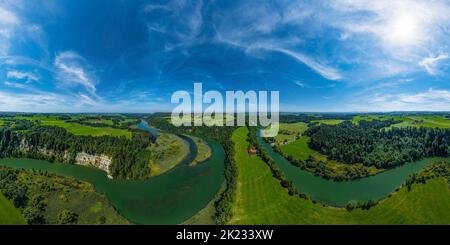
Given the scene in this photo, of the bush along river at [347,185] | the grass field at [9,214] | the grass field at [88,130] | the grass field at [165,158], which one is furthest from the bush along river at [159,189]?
the grass field at [88,130]

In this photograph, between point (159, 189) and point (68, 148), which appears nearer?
point (159, 189)

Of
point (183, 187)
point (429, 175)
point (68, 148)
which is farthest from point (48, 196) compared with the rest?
point (429, 175)

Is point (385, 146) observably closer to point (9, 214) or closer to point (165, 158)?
point (165, 158)

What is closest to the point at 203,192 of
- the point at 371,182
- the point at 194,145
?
the point at 371,182

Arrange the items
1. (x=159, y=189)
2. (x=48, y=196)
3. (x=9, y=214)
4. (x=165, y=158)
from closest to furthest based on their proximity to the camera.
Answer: (x=9, y=214) → (x=48, y=196) → (x=159, y=189) → (x=165, y=158)

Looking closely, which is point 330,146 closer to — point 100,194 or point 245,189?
point 245,189
